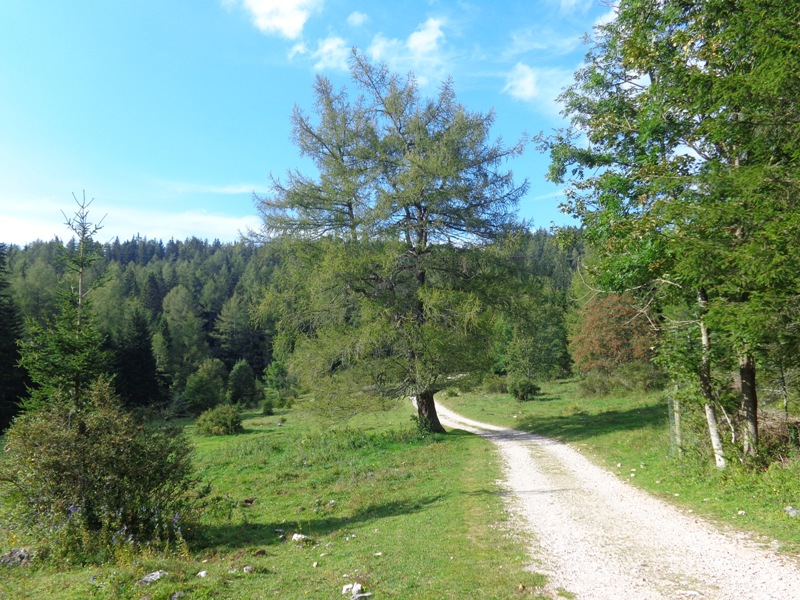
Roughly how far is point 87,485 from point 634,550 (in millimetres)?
8940

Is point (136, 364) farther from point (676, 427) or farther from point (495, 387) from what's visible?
point (676, 427)

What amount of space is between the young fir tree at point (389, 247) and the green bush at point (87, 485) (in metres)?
9.07

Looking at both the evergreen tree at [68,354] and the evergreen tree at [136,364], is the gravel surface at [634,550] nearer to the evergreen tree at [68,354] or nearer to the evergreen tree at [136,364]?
the evergreen tree at [68,354]

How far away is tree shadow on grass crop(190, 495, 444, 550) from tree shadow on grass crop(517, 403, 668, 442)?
912 cm

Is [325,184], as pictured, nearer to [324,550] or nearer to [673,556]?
[324,550]

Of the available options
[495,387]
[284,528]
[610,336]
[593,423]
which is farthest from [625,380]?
[284,528]

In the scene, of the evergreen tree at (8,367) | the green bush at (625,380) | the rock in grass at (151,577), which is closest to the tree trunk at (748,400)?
the rock in grass at (151,577)

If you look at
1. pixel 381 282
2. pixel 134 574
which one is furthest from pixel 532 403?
pixel 134 574

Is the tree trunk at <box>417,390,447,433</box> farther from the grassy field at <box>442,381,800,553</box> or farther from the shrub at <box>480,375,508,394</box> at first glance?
the shrub at <box>480,375,508,394</box>

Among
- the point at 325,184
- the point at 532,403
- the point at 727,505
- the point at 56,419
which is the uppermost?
the point at 325,184

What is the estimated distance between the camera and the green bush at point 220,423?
27750mm

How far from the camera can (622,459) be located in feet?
41.2

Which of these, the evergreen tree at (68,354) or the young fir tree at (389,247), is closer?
the evergreen tree at (68,354)

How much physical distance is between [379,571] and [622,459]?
9.15 meters
